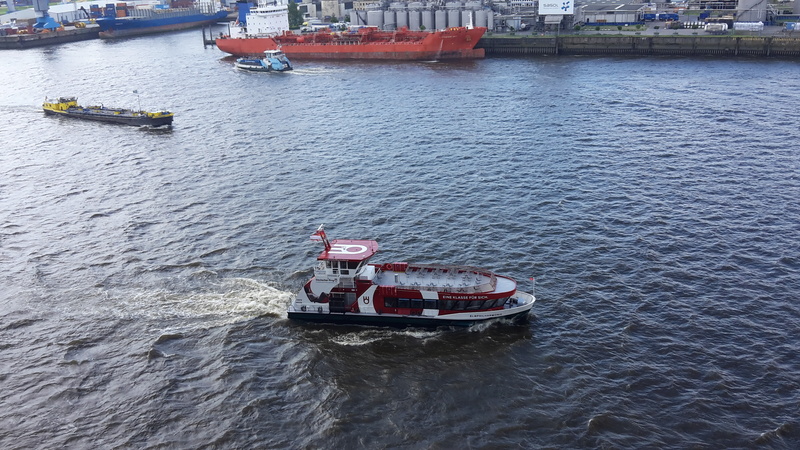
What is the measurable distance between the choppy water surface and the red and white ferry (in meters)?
1.27

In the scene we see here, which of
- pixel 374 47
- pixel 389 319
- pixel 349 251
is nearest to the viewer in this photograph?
pixel 389 319

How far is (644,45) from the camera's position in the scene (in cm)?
12875

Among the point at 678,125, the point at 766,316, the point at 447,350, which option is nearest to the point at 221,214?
the point at 447,350

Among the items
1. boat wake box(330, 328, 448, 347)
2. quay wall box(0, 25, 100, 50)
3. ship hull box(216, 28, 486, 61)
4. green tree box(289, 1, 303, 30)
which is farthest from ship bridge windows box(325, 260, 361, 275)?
quay wall box(0, 25, 100, 50)

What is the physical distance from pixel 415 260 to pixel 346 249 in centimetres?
836

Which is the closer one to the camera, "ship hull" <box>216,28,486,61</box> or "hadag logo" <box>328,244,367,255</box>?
"hadag logo" <box>328,244,367,255</box>

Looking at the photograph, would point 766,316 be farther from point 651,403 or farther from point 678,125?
point 678,125

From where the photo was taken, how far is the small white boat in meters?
133

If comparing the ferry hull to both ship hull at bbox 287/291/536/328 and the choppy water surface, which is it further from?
the choppy water surface

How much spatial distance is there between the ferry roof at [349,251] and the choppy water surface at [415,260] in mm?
Result: 4937

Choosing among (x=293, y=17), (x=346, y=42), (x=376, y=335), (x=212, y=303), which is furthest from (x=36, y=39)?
(x=376, y=335)

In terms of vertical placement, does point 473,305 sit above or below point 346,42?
below

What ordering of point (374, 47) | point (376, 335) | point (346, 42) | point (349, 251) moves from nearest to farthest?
point (376, 335) → point (349, 251) → point (374, 47) → point (346, 42)

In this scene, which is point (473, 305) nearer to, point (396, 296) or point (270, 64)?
point (396, 296)
